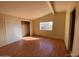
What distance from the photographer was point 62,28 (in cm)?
696

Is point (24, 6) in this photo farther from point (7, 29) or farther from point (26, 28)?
point (26, 28)

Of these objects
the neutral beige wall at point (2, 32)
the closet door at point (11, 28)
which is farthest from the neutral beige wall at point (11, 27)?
the neutral beige wall at point (2, 32)

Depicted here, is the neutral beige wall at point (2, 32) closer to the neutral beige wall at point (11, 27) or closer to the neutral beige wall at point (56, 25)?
the neutral beige wall at point (11, 27)

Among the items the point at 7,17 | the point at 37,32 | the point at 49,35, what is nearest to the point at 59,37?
the point at 49,35

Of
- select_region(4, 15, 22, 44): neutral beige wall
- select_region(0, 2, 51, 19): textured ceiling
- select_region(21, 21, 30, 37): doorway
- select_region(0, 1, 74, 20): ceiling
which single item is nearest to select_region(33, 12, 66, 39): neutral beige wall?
select_region(21, 21, 30, 37): doorway

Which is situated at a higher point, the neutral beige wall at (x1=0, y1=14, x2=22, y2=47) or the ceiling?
the ceiling

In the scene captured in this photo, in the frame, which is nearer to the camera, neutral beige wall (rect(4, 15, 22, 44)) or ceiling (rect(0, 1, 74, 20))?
ceiling (rect(0, 1, 74, 20))

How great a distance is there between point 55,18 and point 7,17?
12.1 ft

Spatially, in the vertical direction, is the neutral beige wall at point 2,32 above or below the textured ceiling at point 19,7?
below

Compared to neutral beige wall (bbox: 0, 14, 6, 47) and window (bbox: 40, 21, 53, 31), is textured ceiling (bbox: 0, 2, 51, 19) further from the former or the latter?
window (bbox: 40, 21, 53, 31)

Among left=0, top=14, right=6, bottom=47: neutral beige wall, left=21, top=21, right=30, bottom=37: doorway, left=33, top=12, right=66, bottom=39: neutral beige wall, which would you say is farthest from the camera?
left=21, top=21, right=30, bottom=37: doorway

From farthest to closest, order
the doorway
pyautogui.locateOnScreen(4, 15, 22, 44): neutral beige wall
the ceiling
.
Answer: the doorway
pyautogui.locateOnScreen(4, 15, 22, 44): neutral beige wall
the ceiling

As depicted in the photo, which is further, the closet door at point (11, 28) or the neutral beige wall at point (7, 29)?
the closet door at point (11, 28)

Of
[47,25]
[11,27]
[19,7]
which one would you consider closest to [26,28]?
[47,25]
